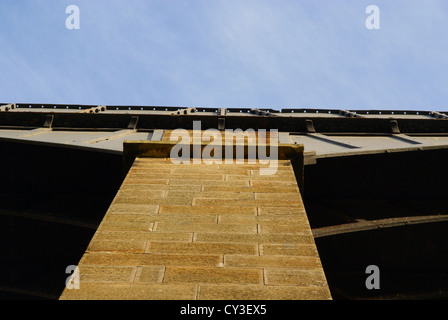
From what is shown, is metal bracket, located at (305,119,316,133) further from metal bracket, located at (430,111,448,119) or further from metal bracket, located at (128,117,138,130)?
metal bracket, located at (430,111,448,119)

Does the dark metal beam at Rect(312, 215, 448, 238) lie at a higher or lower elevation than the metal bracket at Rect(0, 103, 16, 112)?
lower

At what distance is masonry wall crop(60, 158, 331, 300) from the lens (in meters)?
3.31

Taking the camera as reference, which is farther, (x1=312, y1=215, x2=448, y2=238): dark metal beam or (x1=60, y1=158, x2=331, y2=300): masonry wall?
(x1=312, y1=215, x2=448, y2=238): dark metal beam

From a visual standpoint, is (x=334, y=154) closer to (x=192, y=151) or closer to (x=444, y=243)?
(x=192, y=151)

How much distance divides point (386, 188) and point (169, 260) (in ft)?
28.2

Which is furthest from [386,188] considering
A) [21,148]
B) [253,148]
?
[21,148]

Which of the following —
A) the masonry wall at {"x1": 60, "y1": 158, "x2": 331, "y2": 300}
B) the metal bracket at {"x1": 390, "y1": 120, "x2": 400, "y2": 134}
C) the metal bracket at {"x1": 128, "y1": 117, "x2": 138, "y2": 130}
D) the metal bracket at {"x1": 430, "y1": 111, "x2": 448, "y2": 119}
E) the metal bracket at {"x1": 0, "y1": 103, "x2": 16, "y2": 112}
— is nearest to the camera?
the masonry wall at {"x1": 60, "y1": 158, "x2": 331, "y2": 300}

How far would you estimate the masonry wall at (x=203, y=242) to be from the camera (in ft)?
10.9

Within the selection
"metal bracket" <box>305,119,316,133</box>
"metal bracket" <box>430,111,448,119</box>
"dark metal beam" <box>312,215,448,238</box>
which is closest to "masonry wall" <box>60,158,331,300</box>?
"dark metal beam" <box>312,215,448,238</box>

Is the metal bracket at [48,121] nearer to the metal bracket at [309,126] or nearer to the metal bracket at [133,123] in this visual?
the metal bracket at [133,123]
